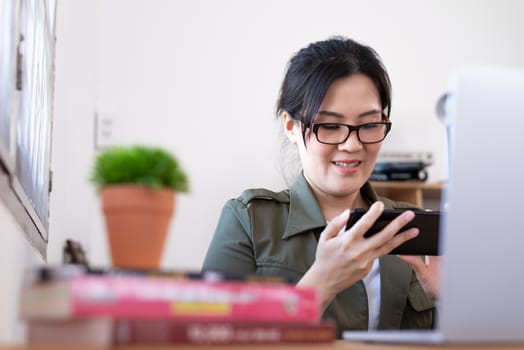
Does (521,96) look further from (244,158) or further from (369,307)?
(244,158)

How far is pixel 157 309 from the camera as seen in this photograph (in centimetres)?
64

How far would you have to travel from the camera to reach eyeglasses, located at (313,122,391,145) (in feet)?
5.57

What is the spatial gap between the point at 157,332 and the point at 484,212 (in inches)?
13.6

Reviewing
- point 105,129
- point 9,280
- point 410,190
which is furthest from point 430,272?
point 105,129

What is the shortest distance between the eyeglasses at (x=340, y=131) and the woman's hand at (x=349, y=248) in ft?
1.60

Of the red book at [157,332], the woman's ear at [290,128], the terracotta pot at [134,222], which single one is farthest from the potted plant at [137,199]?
the woman's ear at [290,128]

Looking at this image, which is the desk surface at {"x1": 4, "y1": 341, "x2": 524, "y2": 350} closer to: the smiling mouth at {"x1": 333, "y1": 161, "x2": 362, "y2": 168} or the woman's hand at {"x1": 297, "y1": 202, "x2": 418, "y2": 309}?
the woman's hand at {"x1": 297, "y1": 202, "x2": 418, "y2": 309}

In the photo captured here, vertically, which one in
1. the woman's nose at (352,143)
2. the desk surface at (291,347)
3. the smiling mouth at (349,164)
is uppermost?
→ the woman's nose at (352,143)

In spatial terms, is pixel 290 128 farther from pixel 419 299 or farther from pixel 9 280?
pixel 9 280

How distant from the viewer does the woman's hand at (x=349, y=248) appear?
3.79 ft

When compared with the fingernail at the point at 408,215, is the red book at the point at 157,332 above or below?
below

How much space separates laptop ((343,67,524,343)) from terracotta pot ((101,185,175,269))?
0.95 ft

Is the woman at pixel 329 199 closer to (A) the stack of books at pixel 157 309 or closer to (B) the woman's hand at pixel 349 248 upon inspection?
(B) the woman's hand at pixel 349 248

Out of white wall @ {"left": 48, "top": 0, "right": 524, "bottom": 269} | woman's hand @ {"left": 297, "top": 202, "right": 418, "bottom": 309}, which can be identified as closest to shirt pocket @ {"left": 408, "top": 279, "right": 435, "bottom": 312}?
woman's hand @ {"left": 297, "top": 202, "right": 418, "bottom": 309}
